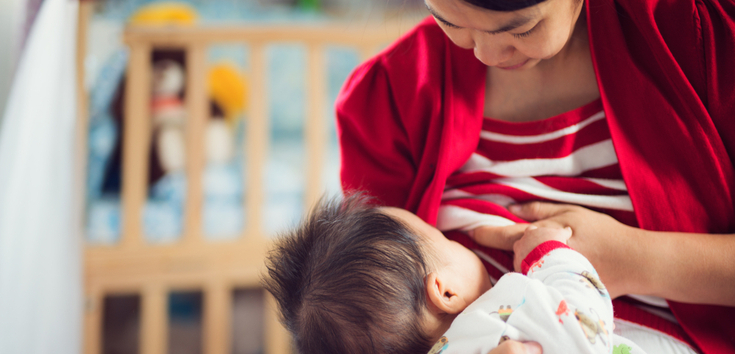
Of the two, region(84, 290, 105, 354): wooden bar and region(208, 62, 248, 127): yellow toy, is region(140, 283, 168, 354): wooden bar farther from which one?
region(208, 62, 248, 127): yellow toy

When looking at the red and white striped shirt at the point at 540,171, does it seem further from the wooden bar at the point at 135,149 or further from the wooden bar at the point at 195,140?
the wooden bar at the point at 135,149

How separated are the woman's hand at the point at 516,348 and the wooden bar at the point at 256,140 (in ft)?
3.87

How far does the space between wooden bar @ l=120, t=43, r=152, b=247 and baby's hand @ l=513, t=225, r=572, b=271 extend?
1298 millimetres

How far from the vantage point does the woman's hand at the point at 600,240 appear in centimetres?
64

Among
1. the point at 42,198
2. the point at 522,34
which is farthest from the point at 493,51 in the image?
the point at 42,198

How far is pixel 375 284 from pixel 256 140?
1.06m

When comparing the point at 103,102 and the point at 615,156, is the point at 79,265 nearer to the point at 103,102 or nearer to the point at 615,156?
the point at 103,102

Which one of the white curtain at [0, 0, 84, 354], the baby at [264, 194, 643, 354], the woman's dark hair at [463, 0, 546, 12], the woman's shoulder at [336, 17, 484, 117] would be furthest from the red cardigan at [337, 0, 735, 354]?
the white curtain at [0, 0, 84, 354]

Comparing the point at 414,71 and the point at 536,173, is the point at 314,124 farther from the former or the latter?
the point at 536,173

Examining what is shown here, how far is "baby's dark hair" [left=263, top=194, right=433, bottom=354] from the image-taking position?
0.65 m

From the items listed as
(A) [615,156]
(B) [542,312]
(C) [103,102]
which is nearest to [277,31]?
(C) [103,102]

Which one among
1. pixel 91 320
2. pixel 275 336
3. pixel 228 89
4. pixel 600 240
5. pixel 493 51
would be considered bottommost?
pixel 275 336

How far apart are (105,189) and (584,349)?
1.66 m

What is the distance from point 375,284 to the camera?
65 centimetres
